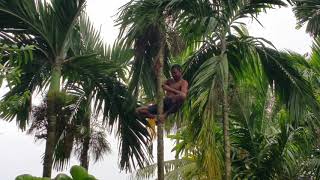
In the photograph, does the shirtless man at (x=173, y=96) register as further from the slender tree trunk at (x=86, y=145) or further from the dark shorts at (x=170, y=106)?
the slender tree trunk at (x=86, y=145)

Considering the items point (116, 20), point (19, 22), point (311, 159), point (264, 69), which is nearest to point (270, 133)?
point (311, 159)

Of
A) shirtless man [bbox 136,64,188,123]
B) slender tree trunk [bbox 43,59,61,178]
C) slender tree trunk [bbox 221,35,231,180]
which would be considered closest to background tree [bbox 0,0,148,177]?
slender tree trunk [bbox 43,59,61,178]

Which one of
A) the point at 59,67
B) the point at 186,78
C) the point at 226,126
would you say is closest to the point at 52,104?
the point at 59,67

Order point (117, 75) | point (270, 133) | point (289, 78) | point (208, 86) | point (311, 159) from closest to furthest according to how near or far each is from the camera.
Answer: point (208, 86), point (289, 78), point (117, 75), point (311, 159), point (270, 133)

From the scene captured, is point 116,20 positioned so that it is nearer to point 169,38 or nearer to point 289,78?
point 169,38

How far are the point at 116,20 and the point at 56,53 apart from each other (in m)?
1.34

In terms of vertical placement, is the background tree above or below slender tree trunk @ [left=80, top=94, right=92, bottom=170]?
above

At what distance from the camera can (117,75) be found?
9070mm

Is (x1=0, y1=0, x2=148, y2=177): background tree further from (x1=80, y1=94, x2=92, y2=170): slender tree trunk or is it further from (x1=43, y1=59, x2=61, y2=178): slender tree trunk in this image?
(x1=80, y1=94, x2=92, y2=170): slender tree trunk

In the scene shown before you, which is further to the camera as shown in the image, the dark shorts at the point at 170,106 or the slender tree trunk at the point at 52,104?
the slender tree trunk at the point at 52,104

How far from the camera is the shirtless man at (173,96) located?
6536mm

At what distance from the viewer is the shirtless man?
654 centimetres

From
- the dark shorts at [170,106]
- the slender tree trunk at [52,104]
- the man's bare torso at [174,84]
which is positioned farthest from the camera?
the slender tree trunk at [52,104]

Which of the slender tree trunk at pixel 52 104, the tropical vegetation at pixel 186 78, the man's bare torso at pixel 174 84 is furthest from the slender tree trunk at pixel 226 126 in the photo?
the slender tree trunk at pixel 52 104
